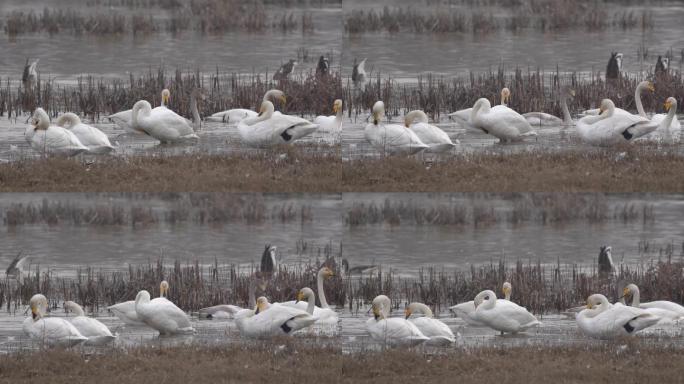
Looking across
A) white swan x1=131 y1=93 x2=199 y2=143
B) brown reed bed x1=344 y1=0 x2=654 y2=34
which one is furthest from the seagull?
brown reed bed x1=344 y1=0 x2=654 y2=34

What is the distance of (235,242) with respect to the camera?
30.0 m

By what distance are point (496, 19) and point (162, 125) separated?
64.3ft

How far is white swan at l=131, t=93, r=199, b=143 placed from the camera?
22.8 m

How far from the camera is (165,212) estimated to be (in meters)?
32.7

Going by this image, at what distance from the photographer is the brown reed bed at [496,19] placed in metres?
38.4

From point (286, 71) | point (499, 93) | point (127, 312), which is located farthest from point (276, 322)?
point (286, 71)

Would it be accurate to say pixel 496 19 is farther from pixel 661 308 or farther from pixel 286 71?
pixel 661 308

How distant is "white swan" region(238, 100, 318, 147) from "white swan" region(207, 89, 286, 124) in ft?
6.09

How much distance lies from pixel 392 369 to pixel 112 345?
3.81m

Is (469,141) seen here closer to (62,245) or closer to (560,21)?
(62,245)

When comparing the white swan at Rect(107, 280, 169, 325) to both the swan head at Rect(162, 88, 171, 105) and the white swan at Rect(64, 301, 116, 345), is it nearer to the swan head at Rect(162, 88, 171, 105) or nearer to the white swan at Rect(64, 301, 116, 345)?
the white swan at Rect(64, 301, 116, 345)

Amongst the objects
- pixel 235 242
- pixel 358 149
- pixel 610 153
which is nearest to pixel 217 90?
pixel 235 242

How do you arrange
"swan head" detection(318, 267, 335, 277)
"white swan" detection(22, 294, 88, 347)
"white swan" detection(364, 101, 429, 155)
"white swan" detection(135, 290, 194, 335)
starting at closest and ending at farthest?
"white swan" detection(22, 294, 88, 347) < "white swan" detection(135, 290, 194, 335) < "white swan" detection(364, 101, 429, 155) < "swan head" detection(318, 267, 335, 277)

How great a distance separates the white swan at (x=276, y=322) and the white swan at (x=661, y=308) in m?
4.26
